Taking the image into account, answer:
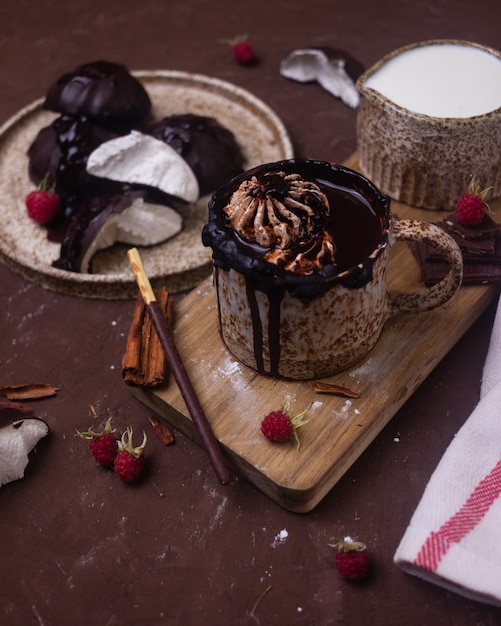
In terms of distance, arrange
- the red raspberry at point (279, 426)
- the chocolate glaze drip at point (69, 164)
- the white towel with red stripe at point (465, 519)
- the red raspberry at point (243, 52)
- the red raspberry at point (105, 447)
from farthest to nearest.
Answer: the red raspberry at point (243, 52), the chocolate glaze drip at point (69, 164), the red raspberry at point (105, 447), the red raspberry at point (279, 426), the white towel with red stripe at point (465, 519)

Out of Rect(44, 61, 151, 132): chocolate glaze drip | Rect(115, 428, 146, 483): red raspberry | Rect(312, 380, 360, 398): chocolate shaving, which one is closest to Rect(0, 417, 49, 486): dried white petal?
Rect(115, 428, 146, 483): red raspberry

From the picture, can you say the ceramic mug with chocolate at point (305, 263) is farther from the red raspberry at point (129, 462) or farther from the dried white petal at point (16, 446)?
the dried white petal at point (16, 446)

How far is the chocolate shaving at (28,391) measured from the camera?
60.3 inches

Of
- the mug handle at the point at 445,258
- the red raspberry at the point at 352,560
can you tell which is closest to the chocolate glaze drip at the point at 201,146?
the mug handle at the point at 445,258

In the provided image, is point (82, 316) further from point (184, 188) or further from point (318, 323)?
point (318, 323)

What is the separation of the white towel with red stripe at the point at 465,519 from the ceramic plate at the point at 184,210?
2.28 ft

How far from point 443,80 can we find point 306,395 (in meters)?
0.82

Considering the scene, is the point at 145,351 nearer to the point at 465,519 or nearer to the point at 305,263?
the point at 305,263

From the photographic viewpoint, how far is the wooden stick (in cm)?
130

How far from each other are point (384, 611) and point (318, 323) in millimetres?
471

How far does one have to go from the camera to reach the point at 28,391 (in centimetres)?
154

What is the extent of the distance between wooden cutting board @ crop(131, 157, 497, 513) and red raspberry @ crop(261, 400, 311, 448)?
0.07 ft

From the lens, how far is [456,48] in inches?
70.7

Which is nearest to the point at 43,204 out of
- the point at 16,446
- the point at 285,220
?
the point at 16,446
